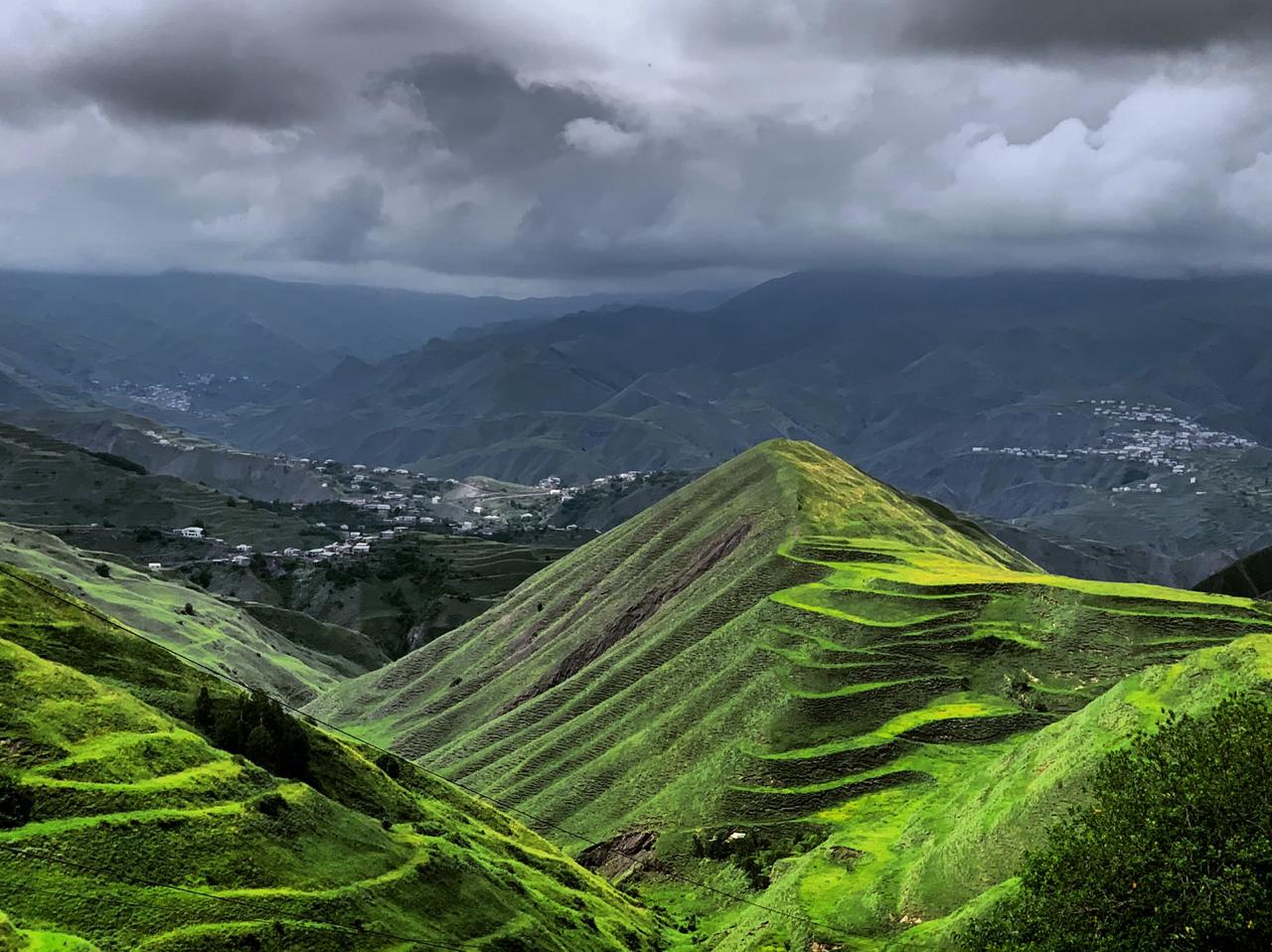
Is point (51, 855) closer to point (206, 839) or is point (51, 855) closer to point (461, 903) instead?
point (206, 839)

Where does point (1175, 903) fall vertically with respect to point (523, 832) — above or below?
above

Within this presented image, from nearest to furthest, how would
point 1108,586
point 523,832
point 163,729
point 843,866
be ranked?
1. point 163,729
2. point 843,866
3. point 523,832
4. point 1108,586

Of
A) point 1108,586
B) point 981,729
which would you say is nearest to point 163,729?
point 981,729

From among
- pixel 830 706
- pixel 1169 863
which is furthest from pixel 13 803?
pixel 830 706

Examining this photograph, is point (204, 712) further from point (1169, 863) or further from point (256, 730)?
point (1169, 863)

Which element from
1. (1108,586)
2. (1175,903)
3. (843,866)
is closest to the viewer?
(1175,903)

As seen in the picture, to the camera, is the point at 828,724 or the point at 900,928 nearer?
the point at 900,928

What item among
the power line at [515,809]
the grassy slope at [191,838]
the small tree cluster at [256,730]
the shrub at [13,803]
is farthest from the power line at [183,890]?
the power line at [515,809]
